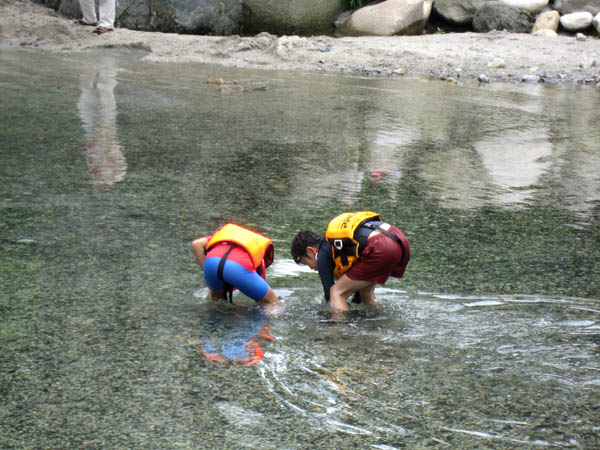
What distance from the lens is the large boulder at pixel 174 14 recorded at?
17.5m

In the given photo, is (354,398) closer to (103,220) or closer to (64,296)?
(64,296)

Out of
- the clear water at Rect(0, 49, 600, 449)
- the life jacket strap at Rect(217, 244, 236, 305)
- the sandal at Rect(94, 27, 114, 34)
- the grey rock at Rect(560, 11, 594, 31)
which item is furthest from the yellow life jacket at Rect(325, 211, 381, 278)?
the grey rock at Rect(560, 11, 594, 31)

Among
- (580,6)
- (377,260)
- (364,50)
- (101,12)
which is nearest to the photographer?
(377,260)

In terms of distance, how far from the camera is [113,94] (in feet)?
34.9

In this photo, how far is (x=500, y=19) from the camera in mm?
17516

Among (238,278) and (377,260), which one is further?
(377,260)

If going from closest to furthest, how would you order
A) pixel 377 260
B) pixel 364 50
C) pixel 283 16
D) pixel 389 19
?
pixel 377 260 < pixel 364 50 < pixel 389 19 < pixel 283 16

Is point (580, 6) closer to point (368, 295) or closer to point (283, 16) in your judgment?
point (283, 16)

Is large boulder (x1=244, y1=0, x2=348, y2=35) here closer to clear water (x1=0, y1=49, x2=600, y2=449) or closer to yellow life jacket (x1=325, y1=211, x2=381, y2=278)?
clear water (x1=0, y1=49, x2=600, y2=449)

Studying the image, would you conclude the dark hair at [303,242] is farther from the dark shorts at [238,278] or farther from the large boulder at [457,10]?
the large boulder at [457,10]

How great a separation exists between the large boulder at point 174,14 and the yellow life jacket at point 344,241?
45.8ft

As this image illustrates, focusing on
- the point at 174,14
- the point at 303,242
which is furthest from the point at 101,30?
the point at 303,242

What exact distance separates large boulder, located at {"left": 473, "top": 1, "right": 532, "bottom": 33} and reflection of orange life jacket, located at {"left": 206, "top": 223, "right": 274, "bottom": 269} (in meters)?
14.6

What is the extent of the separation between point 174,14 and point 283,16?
2585 millimetres
